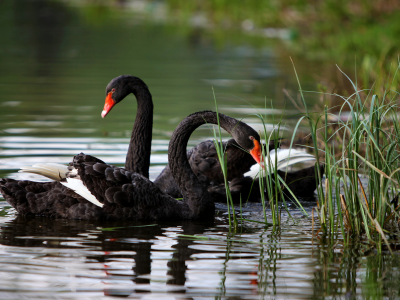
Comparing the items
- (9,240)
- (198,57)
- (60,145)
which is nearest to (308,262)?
(9,240)

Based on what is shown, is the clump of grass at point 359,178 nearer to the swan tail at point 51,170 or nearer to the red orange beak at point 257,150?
the red orange beak at point 257,150

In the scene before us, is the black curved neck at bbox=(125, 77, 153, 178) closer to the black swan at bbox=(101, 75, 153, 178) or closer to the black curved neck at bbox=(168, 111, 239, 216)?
the black swan at bbox=(101, 75, 153, 178)

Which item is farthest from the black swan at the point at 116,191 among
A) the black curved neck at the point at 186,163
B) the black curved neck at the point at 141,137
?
the black curved neck at the point at 141,137

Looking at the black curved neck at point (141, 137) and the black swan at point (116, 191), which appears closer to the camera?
the black swan at point (116, 191)

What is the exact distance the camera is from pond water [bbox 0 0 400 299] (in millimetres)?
3496

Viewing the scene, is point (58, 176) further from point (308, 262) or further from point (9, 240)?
point (308, 262)

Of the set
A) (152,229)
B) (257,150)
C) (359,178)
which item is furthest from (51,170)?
(359,178)

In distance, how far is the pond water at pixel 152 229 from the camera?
3.50 metres

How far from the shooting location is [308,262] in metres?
3.89

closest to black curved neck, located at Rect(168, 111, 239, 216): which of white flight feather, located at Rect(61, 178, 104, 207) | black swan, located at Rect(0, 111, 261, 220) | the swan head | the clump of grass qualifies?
black swan, located at Rect(0, 111, 261, 220)

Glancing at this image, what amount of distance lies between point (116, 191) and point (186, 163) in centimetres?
67

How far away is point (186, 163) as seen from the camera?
524 cm

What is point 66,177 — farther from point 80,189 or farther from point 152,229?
point 152,229

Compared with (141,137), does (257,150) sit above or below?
below
